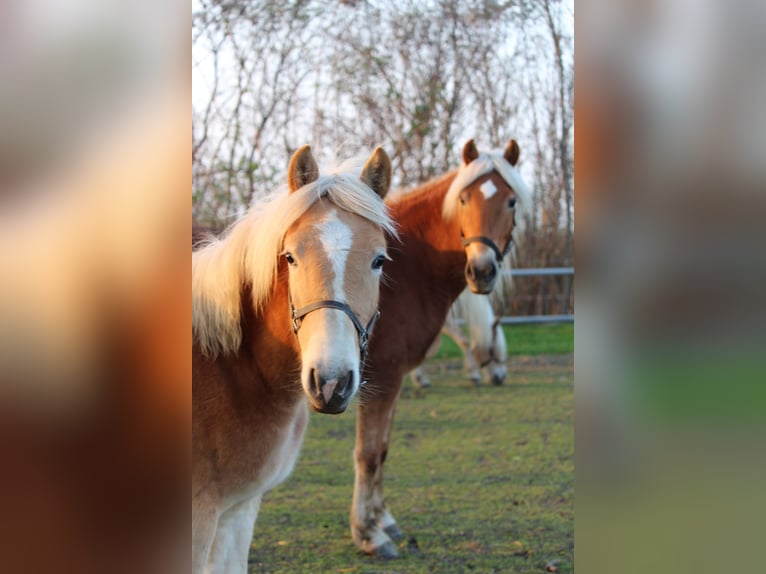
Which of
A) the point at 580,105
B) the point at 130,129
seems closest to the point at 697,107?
the point at 580,105

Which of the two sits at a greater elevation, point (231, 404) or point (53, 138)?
point (53, 138)

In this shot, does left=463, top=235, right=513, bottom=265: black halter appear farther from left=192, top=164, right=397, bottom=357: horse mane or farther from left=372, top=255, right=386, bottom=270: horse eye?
left=372, top=255, right=386, bottom=270: horse eye

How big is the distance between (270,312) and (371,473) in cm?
171

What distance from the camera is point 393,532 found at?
348 cm

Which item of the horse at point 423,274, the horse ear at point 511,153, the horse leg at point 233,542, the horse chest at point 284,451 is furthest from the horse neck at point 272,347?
the horse ear at point 511,153

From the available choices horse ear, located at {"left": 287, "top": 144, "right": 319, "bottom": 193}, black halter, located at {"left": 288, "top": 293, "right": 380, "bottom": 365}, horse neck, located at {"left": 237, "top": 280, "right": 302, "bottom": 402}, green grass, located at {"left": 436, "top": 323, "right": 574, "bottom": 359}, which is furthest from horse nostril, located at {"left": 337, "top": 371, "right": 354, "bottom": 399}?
green grass, located at {"left": 436, "top": 323, "right": 574, "bottom": 359}

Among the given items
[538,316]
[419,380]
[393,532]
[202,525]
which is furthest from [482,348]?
[202,525]

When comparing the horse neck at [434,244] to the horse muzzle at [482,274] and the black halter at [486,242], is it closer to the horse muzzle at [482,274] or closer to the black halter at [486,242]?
the black halter at [486,242]

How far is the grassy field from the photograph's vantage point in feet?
10.5

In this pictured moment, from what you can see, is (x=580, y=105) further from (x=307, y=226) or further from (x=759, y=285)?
(x=307, y=226)

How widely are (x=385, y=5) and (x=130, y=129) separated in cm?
702

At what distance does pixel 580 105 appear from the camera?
0.63 meters

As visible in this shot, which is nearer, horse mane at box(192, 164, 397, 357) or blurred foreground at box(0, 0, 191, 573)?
blurred foreground at box(0, 0, 191, 573)

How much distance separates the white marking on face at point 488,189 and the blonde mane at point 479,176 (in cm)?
5
